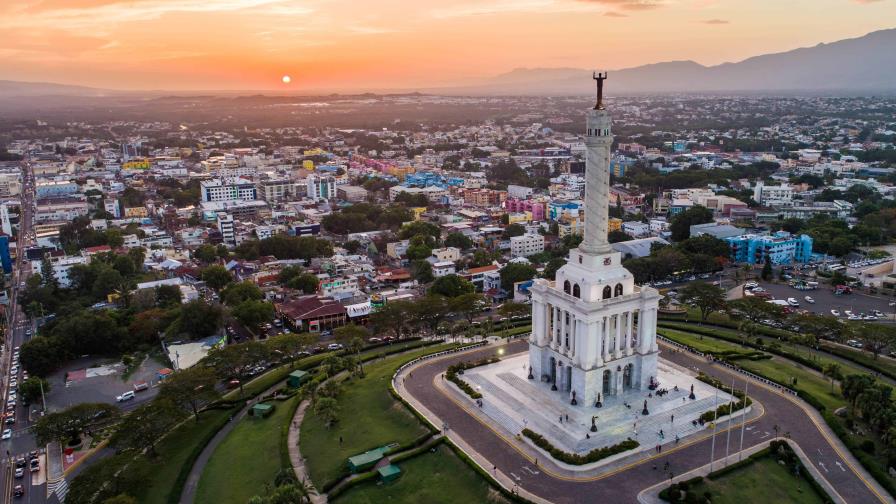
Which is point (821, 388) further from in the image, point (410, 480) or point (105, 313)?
point (105, 313)

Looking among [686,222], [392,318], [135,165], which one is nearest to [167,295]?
[392,318]

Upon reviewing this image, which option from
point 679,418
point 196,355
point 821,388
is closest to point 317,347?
point 196,355

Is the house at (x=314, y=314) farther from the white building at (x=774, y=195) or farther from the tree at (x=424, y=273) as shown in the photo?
the white building at (x=774, y=195)

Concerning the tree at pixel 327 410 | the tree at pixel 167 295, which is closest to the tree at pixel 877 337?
the tree at pixel 327 410

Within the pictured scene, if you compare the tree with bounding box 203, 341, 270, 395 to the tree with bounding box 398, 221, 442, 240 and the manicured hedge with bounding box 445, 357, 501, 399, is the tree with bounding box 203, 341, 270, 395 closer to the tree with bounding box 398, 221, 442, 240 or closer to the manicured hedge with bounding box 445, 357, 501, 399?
the manicured hedge with bounding box 445, 357, 501, 399

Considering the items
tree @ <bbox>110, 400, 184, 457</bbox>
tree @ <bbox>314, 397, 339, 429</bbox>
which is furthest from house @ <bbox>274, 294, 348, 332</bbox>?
tree @ <bbox>110, 400, 184, 457</bbox>

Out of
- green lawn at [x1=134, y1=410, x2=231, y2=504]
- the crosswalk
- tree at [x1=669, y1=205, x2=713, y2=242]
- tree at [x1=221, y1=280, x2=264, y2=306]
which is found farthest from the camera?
tree at [x1=669, y1=205, x2=713, y2=242]
